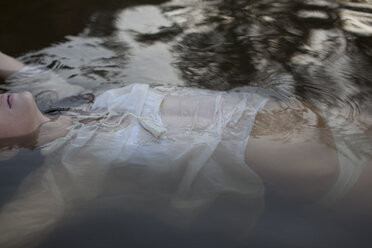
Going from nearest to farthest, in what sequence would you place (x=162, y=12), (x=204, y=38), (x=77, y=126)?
(x=77, y=126)
(x=204, y=38)
(x=162, y=12)

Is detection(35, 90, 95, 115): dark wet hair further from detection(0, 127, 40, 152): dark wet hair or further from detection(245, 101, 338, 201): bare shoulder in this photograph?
detection(245, 101, 338, 201): bare shoulder

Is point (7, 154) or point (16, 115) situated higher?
point (16, 115)

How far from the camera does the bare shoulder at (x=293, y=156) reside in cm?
140

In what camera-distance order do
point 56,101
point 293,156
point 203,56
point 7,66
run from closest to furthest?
1. point 293,156
2. point 56,101
3. point 7,66
4. point 203,56

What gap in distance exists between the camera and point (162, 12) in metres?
2.96

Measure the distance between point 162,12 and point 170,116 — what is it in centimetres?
155

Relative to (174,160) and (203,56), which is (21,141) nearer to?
(174,160)

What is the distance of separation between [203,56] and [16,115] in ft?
3.99

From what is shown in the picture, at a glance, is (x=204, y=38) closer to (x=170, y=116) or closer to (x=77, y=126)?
(x=170, y=116)

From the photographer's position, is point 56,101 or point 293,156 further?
point 56,101

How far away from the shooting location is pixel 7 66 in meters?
2.15

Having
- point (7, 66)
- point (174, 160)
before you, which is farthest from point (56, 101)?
point (174, 160)

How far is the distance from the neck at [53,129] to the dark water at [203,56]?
0.30 ft

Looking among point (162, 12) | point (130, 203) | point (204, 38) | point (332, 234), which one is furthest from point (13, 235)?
point (162, 12)
